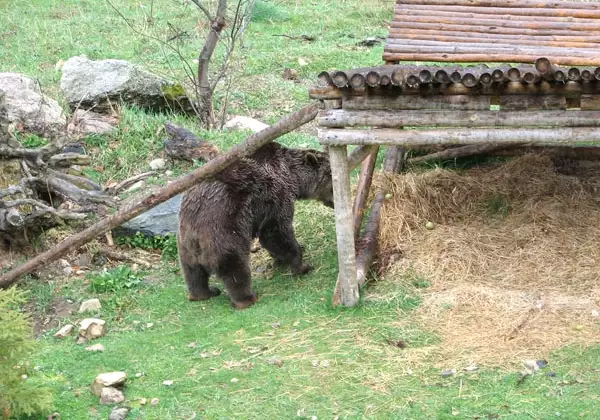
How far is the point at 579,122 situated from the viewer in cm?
694

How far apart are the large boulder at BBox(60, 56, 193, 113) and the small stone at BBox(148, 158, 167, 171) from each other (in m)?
1.70

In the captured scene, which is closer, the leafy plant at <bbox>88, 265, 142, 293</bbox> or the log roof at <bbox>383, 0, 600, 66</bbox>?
the log roof at <bbox>383, 0, 600, 66</bbox>

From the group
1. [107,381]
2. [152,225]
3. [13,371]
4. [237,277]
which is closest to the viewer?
[13,371]

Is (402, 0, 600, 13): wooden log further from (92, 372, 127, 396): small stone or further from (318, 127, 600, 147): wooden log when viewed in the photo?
(92, 372, 127, 396): small stone

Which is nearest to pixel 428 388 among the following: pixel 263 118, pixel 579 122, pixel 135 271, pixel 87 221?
pixel 579 122

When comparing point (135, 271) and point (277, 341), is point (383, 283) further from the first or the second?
point (135, 271)

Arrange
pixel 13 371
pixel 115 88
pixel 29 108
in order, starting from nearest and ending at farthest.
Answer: pixel 13 371
pixel 29 108
pixel 115 88

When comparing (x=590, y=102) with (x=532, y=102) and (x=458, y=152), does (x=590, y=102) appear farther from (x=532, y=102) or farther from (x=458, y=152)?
(x=458, y=152)

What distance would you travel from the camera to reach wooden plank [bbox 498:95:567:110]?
6.94m

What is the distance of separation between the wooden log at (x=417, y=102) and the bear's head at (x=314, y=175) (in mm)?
1807

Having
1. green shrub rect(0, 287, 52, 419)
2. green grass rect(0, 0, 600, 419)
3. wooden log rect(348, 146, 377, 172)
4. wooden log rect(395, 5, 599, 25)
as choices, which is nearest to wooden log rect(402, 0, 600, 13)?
wooden log rect(395, 5, 599, 25)

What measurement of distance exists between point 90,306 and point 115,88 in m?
5.51

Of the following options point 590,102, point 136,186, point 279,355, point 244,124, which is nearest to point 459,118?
point 590,102

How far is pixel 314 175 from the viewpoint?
9117mm
